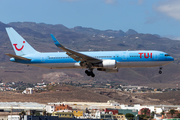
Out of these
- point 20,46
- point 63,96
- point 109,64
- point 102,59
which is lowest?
point 63,96

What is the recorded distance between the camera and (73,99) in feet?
592

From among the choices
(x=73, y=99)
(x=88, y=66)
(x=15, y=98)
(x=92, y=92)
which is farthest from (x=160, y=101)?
(x=88, y=66)

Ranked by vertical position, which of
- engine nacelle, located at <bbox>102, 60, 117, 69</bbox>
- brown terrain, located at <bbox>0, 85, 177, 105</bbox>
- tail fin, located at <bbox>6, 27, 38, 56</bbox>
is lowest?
brown terrain, located at <bbox>0, 85, 177, 105</bbox>

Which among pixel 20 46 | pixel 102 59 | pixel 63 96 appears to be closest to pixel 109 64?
pixel 102 59

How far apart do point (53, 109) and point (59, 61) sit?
64969mm

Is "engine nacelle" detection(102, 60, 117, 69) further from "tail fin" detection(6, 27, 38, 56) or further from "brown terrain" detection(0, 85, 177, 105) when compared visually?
"brown terrain" detection(0, 85, 177, 105)

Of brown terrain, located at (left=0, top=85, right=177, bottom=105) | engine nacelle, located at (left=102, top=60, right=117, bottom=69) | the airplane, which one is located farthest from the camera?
brown terrain, located at (left=0, top=85, right=177, bottom=105)

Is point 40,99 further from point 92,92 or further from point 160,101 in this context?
point 160,101

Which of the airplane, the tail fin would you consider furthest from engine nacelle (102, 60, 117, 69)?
the tail fin

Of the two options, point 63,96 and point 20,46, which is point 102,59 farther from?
point 63,96

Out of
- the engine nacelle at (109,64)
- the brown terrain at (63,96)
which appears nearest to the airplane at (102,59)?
the engine nacelle at (109,64)

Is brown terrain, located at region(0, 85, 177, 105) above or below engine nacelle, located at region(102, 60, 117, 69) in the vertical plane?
below

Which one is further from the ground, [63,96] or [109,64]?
[109,64]

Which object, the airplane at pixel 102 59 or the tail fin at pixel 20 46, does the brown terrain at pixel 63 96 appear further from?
the airplane at pixel 102 59
